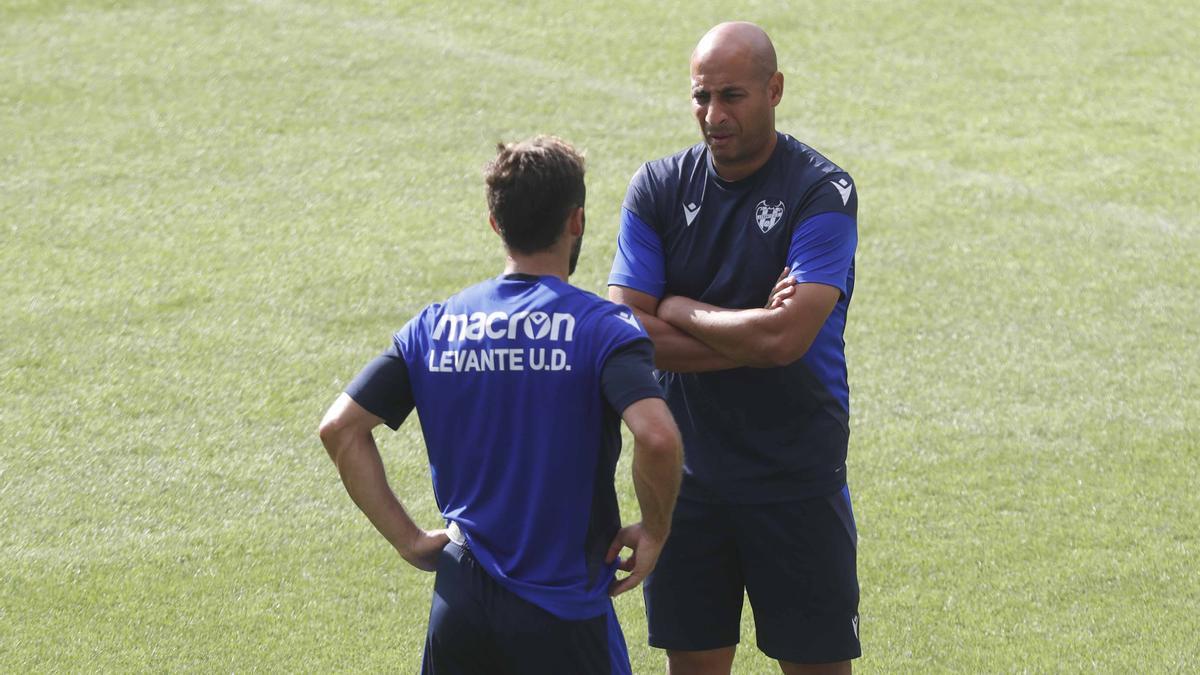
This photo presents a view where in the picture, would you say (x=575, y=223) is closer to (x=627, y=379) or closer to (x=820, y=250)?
(x=627, y=379)

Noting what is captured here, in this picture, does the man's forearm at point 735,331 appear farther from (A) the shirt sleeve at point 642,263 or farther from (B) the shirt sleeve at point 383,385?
(B) the shirt sleeve at point 383,385

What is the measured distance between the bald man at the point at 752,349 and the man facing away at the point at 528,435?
2.20ft

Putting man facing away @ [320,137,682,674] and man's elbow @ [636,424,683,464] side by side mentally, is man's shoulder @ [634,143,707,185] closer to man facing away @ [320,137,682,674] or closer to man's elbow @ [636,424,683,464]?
man facing away @ [320,137,682,674]

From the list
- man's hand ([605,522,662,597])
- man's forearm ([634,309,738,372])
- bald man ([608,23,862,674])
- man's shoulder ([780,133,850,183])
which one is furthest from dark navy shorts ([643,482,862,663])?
man's shoulder ([780,133,850,183])

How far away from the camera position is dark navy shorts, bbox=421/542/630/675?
3.37 meters

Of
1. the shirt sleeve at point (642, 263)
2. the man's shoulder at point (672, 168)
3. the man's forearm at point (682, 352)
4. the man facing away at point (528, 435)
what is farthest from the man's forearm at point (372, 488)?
the man's shoulder at point (672, 168)

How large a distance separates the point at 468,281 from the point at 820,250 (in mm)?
4406

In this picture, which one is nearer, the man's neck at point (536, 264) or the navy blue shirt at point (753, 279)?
the man's neck at point (536, 264)

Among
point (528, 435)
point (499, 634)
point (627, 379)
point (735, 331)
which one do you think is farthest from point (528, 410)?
point (735, 331)

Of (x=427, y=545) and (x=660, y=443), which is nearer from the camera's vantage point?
(x=660, y=443)

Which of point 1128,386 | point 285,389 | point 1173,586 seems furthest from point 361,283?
point 1173,586

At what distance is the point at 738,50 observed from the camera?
401cm

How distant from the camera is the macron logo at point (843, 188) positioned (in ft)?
13.1

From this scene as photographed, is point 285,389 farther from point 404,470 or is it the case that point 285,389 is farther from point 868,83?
point 868,83
